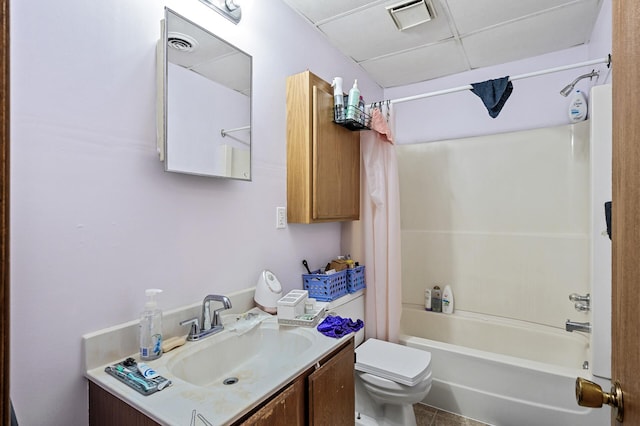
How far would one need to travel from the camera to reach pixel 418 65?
2527 mm

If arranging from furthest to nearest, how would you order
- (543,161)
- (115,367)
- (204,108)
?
(543,161), (204,108), (115,367)

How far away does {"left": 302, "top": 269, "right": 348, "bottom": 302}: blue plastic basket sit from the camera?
71.7 inches

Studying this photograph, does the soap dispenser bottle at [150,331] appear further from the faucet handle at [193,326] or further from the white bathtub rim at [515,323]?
the white bathtub rim at [515,323]

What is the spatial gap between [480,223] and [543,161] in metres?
0.59

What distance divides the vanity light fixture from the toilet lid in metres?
1.76

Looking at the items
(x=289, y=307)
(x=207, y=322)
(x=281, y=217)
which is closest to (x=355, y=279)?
(x=281, y=217)

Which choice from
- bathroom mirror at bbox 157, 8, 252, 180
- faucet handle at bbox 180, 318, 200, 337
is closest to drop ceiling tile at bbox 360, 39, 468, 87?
bathroom mirror at bbox 157, 8, 252, 180

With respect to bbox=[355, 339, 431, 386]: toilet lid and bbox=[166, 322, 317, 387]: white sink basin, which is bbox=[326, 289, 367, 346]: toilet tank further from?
bbox=[166, 322, 317, 387]: white sink basin

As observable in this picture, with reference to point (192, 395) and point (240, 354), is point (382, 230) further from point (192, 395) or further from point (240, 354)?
point (192, 395)

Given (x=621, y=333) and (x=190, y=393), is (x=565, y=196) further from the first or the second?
(x=190, y=393)

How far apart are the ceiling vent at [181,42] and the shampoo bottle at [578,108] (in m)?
2.37

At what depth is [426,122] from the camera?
2.82m

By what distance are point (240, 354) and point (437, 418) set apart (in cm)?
135

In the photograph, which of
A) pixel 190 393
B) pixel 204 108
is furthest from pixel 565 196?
pixel 190 393
